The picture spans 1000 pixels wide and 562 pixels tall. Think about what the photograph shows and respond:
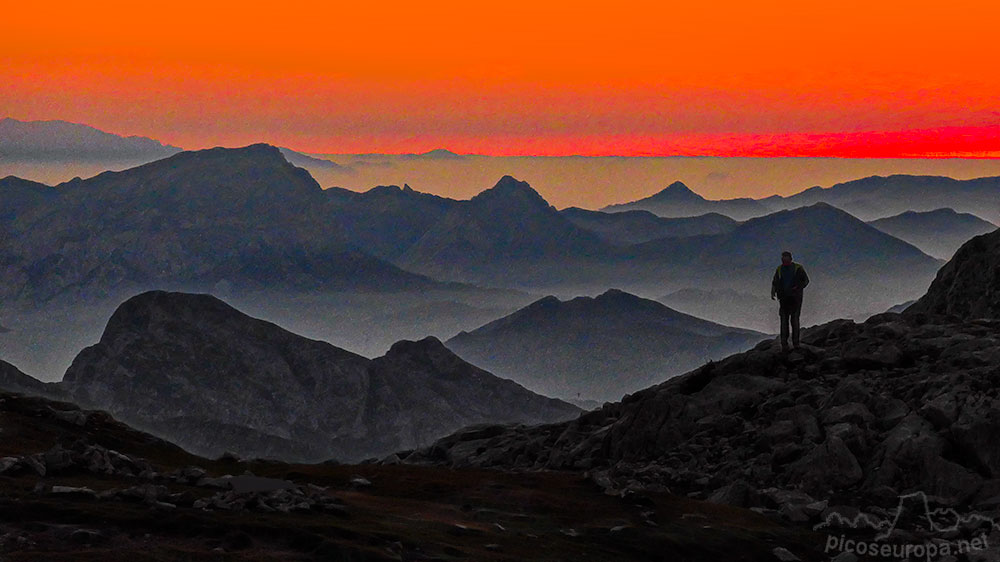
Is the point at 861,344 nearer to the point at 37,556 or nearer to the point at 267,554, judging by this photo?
the point at 267,554

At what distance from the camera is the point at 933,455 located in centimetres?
3200

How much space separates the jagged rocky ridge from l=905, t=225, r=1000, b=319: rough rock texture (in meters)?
0.40

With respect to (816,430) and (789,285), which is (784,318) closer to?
(789,285)

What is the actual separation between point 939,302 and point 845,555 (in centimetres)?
3248

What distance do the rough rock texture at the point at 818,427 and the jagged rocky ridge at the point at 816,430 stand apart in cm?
5

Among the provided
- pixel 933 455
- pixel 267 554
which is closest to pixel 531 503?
pixel 267 554

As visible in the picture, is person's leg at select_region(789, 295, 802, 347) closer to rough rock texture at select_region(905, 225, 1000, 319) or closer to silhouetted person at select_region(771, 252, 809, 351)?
silhouetted person at select_region(771, 252, 809, 351)

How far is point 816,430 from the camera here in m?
35.8

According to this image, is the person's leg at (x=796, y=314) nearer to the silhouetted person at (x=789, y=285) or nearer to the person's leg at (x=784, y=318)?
the silhouetted person at (x=789, y=285)

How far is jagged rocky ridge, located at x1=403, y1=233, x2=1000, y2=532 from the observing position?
104 ft

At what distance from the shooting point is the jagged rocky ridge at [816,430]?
31.8 metres

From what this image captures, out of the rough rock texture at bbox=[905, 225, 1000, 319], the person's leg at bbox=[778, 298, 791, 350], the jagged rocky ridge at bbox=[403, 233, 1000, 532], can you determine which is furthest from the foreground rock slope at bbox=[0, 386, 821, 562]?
the rough rock texture at bbox=[905, 225, 1000, 319]

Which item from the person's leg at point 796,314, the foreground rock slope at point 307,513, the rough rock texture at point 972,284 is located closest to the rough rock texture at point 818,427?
the person's leg at point 796,314

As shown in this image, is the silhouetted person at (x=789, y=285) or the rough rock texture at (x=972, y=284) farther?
the rough rock texture at (x=972, y=284)
